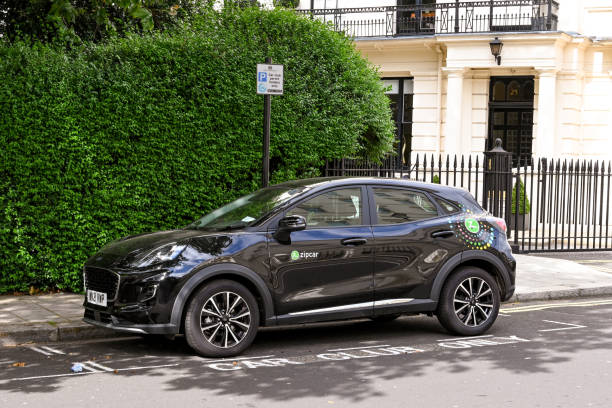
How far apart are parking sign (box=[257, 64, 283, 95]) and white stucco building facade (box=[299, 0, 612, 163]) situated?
1368cm

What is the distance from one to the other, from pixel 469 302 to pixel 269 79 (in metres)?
3.92

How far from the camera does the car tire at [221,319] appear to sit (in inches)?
293

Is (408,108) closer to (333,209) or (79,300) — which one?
(79,300)

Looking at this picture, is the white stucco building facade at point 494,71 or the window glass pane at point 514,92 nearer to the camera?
the white stucco building facade at point 494,71

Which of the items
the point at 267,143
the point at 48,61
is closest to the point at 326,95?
the point at 267,143

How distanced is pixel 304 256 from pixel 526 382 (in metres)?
2.31

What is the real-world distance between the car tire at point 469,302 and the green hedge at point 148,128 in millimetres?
4139

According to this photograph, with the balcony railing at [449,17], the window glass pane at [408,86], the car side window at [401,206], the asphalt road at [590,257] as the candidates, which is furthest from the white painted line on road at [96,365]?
the window glass pane at [408,86]

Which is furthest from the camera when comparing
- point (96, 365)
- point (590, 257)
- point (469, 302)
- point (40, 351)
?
point (590, 257)

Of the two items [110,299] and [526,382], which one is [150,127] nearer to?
[110,299]

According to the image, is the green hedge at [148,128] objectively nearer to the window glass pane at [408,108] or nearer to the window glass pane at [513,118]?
the window glass pane at [513,118]

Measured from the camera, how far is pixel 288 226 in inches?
305

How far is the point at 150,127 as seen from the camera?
436 inches

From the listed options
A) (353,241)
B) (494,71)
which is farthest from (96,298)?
(494,71)
